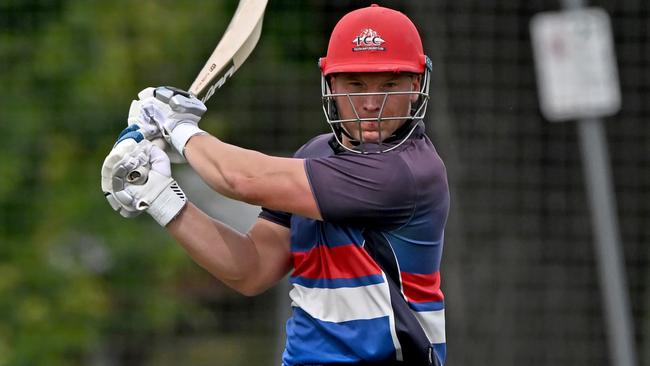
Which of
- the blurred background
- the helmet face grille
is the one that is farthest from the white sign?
the helmet face grille

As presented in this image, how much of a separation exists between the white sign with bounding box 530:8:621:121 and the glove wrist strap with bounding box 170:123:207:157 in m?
3.39

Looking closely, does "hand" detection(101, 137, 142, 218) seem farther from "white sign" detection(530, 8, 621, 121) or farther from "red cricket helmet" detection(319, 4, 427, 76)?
"white sign" detection(530, 8, 621, 121)

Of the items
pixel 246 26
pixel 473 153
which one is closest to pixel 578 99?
pixel 473 153

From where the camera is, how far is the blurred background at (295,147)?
7867 mm

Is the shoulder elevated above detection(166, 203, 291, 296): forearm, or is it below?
above

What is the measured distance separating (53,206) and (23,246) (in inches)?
11.5

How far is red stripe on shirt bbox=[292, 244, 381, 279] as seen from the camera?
12.1ft

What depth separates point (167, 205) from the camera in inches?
150

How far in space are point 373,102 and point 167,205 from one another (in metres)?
0.65

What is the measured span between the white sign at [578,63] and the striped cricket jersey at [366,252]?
3109mm

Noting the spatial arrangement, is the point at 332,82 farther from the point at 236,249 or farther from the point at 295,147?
the point at 295,147

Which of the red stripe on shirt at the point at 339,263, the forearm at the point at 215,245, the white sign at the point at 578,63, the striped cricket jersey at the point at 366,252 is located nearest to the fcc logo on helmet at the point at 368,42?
the striped cricket jersey at the point at 366,252

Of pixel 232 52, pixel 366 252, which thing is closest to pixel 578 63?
pixel 232 52

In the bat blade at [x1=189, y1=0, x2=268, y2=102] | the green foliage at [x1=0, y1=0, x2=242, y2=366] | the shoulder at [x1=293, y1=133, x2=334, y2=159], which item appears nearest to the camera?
the shoulder at [x1=293, y1=133, x2=334, y2=159]
